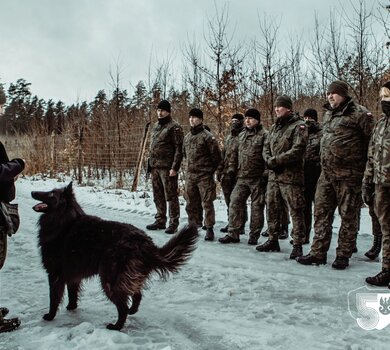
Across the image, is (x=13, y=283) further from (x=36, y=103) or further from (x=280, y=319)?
(x=36, y=103)

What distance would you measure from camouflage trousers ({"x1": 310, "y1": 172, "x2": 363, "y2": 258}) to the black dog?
2327mm

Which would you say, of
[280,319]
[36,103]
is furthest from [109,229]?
[36,103]

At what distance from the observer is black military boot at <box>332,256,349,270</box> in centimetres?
463

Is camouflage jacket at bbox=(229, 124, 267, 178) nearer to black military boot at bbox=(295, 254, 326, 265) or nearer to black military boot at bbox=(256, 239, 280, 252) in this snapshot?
black military boot at bbox=(256, 239, 280, 252)

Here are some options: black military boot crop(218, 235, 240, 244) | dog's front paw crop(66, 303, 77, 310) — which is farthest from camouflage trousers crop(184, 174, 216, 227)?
dog's front paw crop(66, 303, 77, 310)

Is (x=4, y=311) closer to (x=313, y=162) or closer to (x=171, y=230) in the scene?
(x=171, y=230)

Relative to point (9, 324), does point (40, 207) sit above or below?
above

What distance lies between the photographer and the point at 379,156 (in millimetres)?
4012

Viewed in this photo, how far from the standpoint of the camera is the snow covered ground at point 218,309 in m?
2.80

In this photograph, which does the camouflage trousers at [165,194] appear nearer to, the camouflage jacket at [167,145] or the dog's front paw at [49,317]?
the camouflage jacket at [167,145]

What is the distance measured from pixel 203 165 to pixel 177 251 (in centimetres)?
358

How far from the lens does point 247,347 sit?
2.71 meters

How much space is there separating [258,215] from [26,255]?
135 inches

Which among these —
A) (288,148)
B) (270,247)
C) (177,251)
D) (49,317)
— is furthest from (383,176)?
(49,317)
